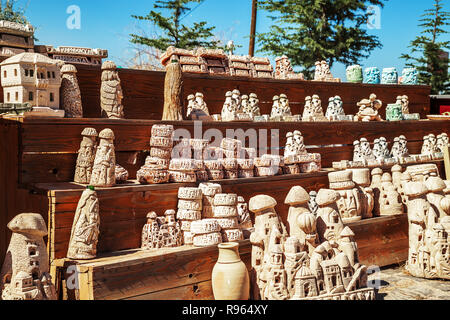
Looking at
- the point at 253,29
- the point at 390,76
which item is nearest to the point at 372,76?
the point at 390,76

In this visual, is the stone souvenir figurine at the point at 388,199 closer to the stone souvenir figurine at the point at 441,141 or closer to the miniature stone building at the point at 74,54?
the stone souvenir figurine at the point at 441,141

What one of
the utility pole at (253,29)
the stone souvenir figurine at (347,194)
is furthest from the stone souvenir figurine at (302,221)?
the utility pole at (253,29)

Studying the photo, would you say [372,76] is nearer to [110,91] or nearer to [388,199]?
[388,199]

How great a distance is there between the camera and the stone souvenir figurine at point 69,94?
420 centimetres

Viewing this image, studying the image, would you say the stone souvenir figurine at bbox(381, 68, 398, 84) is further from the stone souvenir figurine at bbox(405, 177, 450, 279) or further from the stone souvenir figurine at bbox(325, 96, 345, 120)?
the stone souvenir figurine at bbox(405, 177, 450, 279)

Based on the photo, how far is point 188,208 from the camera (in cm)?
419

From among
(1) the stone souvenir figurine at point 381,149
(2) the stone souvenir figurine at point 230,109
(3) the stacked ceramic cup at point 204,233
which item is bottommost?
(3) the stacked ceramic cup at point 204,233

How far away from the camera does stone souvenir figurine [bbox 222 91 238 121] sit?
536cm

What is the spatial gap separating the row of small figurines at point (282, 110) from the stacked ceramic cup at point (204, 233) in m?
1.46

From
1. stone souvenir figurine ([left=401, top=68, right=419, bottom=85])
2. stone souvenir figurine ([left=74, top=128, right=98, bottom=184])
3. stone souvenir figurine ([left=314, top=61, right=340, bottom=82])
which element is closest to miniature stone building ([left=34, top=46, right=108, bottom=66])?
stone souvenir figurine ([left=74, top=128, right=98, bottom=184])

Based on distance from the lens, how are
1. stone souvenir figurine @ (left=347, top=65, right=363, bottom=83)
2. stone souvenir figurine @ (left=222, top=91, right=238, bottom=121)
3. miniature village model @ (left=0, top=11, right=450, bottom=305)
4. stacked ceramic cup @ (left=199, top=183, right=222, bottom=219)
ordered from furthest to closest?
stone souvenir figurine @ (left=347, top=65, right=363, bottom=83), stone souvenir figurine @ (left=222, top=91, right=238, bottom=121), stacked ceramic cup @ (left=199, top=183, right=222, bottom=219), miniature village model @ (left=0, top=11, right=450, bottom=305)

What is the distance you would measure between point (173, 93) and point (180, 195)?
44.9 inches

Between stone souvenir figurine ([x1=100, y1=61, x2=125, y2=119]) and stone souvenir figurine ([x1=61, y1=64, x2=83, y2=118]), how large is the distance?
0.97ft

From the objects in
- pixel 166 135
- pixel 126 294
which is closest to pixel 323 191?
pixel 166 135
